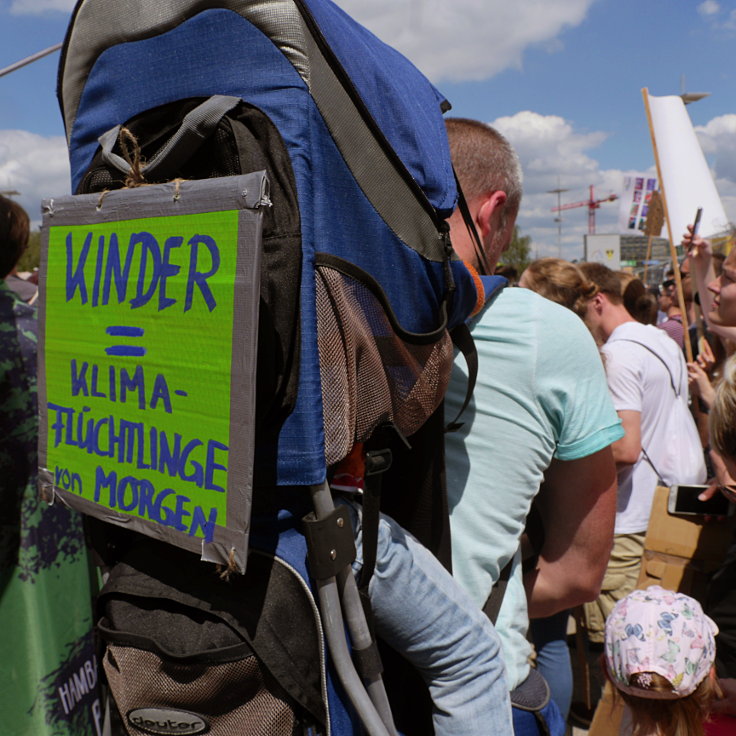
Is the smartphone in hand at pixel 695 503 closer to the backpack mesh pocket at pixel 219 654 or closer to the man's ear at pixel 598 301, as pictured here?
the man's ear at pixel 598 301

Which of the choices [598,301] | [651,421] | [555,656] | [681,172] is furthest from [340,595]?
[681,172]

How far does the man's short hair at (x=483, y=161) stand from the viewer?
1.58 metres

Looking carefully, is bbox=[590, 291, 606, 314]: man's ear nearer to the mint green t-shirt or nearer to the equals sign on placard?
the mint green t-shirt

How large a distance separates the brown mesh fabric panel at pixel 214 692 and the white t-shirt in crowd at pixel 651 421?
8.42 ft

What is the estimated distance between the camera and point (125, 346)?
106 centimetres

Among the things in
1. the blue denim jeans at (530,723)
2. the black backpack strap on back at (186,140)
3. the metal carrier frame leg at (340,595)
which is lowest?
the blue denim jeans at (530,723)

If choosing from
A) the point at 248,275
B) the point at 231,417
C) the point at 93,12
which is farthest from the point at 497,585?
the point at 93,12

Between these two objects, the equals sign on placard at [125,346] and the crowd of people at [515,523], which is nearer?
the equals sign on placard at [125,346]

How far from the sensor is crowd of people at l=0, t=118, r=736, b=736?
3.88ft

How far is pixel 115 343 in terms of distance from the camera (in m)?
1.07

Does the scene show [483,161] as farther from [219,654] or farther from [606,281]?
[606,281]

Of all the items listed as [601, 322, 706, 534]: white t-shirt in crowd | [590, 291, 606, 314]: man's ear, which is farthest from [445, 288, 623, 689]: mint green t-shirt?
[590, 291, 606, 314]: man's ear

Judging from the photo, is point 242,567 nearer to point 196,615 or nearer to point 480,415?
point 196,615

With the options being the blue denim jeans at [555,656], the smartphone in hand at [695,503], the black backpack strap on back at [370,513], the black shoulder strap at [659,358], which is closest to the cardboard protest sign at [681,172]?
the black shoulder strap at [659,358]
